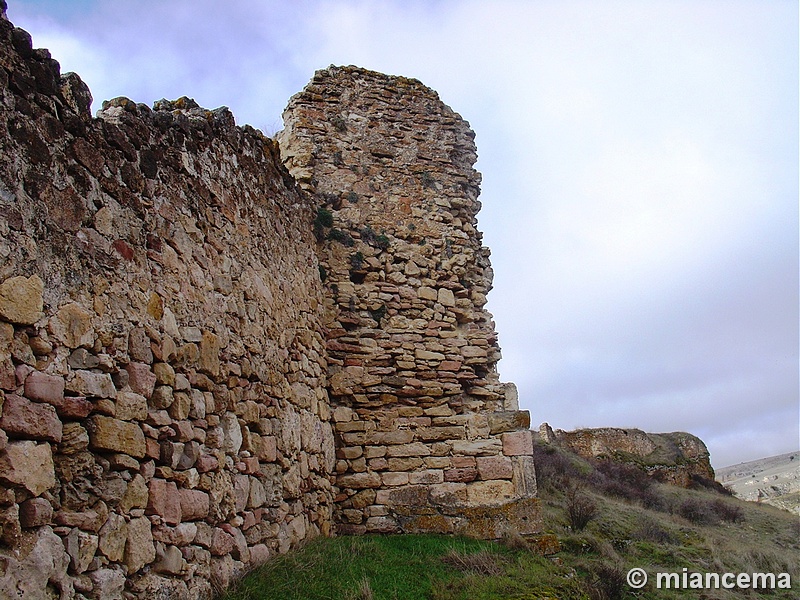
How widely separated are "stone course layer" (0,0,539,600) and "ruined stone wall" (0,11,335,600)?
0.05 feet

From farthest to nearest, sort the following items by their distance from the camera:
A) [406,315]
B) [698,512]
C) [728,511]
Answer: [728,511] → [698,512] → [406,315]

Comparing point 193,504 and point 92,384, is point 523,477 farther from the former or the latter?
point 92,384

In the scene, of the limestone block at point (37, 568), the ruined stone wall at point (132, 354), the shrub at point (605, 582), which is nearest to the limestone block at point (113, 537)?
the ruined stone wall at point (132, 354)

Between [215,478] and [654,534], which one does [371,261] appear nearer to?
[215,478]

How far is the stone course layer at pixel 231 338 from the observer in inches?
121

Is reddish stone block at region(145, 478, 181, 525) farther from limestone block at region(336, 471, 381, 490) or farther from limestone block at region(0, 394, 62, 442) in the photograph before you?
limestone block at region(336, 471, 381, 490)

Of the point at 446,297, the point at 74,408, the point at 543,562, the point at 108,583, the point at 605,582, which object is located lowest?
the point at 605,582

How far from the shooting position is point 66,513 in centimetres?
303

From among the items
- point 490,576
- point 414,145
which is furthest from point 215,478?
point 414,145

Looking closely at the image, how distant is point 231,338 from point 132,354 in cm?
125

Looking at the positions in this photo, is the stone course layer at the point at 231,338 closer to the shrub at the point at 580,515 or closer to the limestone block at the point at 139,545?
the limestone block at the point at 139,545

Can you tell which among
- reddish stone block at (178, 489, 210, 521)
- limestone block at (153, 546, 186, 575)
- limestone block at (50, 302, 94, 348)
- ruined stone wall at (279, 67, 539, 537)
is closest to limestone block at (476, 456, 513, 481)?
ruined stone wall at (279, 67, 539, 537)

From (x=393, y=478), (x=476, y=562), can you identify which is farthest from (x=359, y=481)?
(x=476, y=562)

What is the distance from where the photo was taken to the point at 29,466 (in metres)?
2.87
